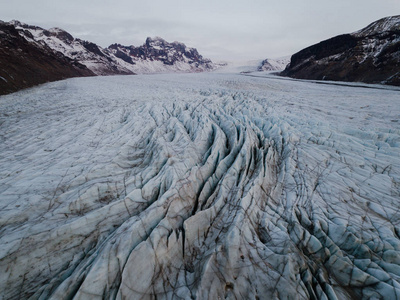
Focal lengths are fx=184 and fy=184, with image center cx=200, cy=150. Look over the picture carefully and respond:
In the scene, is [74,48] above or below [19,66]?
above

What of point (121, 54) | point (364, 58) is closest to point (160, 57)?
point (121, 54)

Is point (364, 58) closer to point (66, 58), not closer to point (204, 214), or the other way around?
point (204, 214)

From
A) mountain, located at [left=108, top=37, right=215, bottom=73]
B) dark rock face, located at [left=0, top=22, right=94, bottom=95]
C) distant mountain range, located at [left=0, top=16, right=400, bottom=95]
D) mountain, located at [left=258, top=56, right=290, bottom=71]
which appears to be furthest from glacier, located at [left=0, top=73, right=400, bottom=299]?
mountain, located at [left=108, top=37, right=215, bottom=73]

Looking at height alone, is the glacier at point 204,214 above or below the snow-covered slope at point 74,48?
below

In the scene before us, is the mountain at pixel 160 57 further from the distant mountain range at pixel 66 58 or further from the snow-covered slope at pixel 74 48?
the snow-covered slope at pixel 74 48

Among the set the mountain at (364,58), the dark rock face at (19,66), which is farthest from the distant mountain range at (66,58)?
the mountain at (364,58)

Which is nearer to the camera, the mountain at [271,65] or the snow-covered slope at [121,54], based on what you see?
the snow-covered slope at [121,54]

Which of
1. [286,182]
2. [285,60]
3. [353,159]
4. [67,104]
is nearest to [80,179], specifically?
[286,182]
